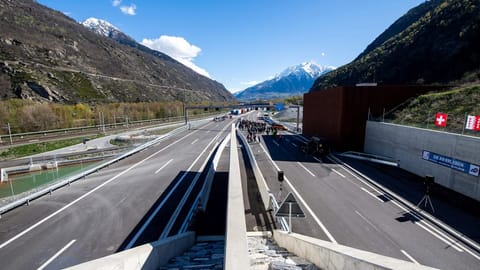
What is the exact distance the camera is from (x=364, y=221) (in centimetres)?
1030

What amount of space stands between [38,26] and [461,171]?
13437 centimetres

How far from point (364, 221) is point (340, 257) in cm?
694

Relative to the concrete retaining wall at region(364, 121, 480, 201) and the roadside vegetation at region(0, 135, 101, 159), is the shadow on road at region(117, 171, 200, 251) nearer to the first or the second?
the concrete retaining wall at region(364, 121, 480, 201)

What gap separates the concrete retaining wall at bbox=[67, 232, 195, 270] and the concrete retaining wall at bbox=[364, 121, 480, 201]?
15775 mm

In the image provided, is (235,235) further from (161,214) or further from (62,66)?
(62,66)

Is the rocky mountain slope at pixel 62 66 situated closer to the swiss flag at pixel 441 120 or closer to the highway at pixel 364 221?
the highway at pixel 364 221

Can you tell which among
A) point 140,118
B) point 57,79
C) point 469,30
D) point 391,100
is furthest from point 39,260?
point 57,79

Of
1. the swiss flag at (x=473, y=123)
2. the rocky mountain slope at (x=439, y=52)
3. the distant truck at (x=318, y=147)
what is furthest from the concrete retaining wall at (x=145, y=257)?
the rocky mountain slope at (x=439, y=52)

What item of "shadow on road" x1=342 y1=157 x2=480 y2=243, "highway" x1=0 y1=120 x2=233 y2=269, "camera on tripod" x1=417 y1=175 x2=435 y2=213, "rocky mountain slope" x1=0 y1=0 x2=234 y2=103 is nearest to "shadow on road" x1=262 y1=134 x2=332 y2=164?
"shadow on road" x1=342 y1=157 x2=480 y2=243

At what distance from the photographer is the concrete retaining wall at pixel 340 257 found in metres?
3.86

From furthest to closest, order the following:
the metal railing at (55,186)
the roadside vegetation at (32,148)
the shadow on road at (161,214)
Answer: the roadside vegetation at (32,148) < the metal railing at (55,186) < the shadow on road at (161,214)

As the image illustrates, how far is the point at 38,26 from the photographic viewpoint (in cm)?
8962

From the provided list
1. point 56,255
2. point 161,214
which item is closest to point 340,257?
point 161,214

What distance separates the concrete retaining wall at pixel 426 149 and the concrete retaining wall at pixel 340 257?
12.1m
